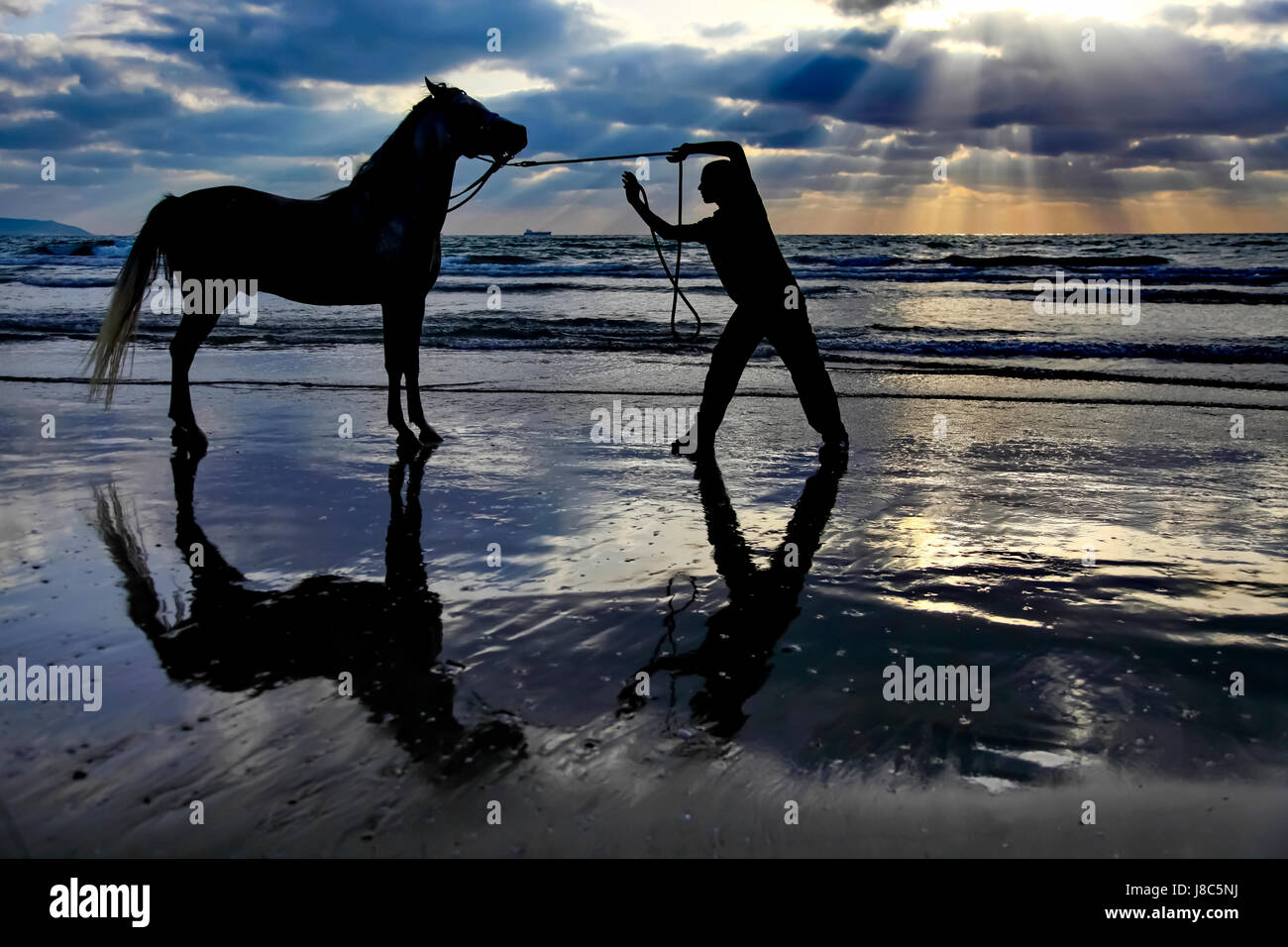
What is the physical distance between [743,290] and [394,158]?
2.51m

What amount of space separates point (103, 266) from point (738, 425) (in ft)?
105

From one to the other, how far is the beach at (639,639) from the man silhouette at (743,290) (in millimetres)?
387

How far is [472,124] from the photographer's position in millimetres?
6730

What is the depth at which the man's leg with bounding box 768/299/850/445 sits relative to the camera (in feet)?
21.2

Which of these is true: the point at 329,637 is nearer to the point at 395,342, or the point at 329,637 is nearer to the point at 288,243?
the point at 395,342

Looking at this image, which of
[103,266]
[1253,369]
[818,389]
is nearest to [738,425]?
[818,389]

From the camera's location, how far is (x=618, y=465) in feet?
20.0

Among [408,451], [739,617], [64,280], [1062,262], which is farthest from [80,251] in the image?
[739,617]

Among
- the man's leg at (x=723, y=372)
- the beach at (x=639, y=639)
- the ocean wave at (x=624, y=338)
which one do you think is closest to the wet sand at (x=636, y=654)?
the beach at (x=639, y=639)

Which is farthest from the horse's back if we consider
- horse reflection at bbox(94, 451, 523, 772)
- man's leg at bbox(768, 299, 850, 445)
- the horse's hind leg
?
horse reflection at bbox(94, 451, 523, 772)

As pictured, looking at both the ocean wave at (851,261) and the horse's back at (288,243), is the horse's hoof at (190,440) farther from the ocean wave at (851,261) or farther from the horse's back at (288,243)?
the ocean wave at (851,261)

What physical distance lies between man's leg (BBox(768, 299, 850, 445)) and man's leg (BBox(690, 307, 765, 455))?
15cm
